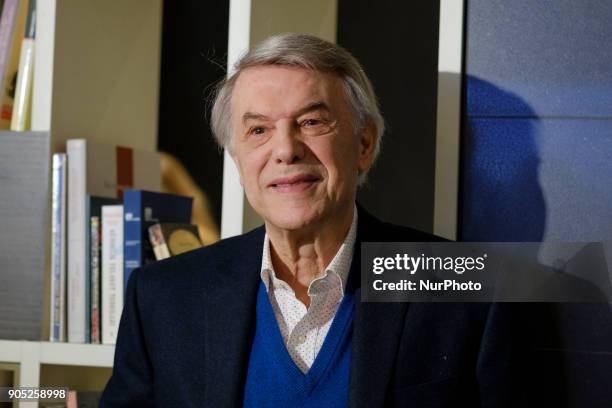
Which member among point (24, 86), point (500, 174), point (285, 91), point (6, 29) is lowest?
point (500, 174)

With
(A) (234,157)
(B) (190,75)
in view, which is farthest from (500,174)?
(B) (190,75)

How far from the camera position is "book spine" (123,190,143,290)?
1.95m

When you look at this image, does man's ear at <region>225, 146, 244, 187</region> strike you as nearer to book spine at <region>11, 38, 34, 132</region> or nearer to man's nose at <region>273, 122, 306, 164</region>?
man's nose at <region>273, 122, 306, 164</region>

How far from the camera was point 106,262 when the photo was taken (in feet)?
6.44

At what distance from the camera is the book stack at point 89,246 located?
1956mm

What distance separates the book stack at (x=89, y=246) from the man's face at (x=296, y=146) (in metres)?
0.40

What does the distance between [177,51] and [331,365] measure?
1235mm

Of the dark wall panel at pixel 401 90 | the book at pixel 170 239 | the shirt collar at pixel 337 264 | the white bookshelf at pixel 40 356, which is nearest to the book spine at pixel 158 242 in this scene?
the book at pixel 170 239

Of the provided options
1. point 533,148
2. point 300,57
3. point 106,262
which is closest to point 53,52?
point 106,262

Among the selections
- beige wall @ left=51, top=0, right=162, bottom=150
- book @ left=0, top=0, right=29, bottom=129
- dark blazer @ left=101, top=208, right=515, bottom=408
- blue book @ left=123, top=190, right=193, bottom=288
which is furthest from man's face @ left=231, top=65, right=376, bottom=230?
book @ left=0, top=0, right=29, bottom=129

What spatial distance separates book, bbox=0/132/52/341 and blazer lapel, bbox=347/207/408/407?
0.77 m

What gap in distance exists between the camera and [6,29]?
83.1 inches

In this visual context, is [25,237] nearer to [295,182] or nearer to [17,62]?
[17,62]

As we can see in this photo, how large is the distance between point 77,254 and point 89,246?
0.03 metres
